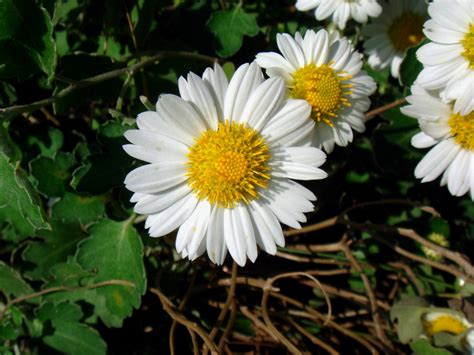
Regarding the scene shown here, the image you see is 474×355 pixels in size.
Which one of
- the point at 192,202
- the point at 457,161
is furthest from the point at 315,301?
the point at 192,202

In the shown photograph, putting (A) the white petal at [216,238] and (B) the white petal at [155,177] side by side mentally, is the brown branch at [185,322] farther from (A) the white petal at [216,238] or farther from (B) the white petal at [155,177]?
(B) the white petal at [155,177]

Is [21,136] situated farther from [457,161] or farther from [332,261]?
[457,161]

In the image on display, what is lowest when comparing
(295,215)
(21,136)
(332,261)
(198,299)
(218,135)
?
(198,299)

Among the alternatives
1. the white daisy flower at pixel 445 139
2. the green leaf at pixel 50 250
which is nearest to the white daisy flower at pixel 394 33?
the white daisy flower at pixel 445 139

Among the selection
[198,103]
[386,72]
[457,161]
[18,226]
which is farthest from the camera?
[386,72]

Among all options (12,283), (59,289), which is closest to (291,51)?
(59,289)

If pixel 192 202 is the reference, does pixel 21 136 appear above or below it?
below

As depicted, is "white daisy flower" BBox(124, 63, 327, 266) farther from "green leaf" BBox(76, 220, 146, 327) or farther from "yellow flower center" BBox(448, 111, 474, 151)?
"yellow flower center" BBox(448, 111, 474, 151)
